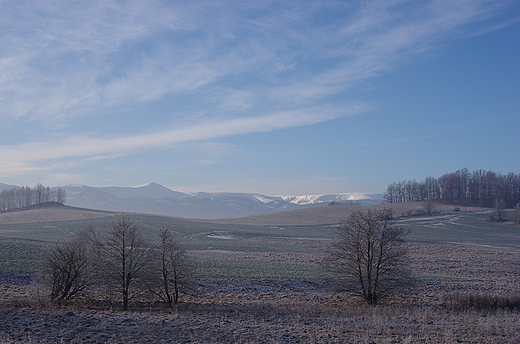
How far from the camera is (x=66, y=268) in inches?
725

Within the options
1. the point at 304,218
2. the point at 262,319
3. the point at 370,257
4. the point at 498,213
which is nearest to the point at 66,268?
the point at 262,319

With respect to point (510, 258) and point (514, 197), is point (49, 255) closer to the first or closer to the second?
point (510, 258)

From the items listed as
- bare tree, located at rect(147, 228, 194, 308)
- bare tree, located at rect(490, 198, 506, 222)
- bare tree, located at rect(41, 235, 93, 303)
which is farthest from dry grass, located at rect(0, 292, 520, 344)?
bare tree, located at rect(490, 198, 506, 222)

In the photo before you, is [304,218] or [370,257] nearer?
[370,257]

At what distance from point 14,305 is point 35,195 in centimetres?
16386

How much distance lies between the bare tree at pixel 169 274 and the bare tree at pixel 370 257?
353 inches

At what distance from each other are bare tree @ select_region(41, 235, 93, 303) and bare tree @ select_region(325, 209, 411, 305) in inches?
565

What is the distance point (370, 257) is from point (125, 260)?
14.4 meters

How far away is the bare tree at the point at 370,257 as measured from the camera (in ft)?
67.7

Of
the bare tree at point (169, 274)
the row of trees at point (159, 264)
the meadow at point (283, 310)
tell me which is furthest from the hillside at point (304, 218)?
the bare tree at point (169, 274)

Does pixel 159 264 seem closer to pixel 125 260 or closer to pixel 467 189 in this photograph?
pixel 125 260

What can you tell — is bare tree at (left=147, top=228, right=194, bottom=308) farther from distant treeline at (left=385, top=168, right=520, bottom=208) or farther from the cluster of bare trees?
distant treeline at (left=385, top=168, right=520, bottom=208)

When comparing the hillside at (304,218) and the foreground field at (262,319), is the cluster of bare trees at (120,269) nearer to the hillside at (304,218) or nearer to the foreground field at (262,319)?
the foreground field at (262,319)

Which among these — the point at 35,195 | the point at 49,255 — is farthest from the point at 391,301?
the point at 35,195
